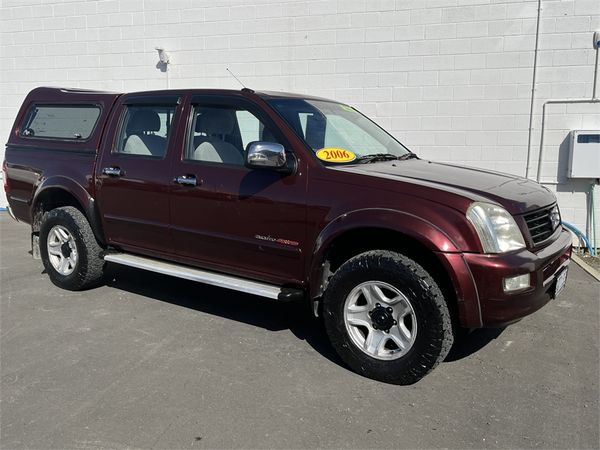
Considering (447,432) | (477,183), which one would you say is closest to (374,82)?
(477,183)

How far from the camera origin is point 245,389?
327 centimetres

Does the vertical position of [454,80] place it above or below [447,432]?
above

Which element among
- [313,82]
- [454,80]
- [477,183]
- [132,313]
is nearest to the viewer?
[477,183]

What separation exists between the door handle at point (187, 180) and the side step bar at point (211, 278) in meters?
0.73

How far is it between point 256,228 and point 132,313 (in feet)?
5.29

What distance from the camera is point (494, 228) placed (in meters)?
3.08

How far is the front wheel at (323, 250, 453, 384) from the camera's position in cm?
316

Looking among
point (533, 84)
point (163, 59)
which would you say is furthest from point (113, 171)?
point (533, 84)

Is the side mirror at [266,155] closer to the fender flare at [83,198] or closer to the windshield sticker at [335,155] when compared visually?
the windshield sticker at [335,155]

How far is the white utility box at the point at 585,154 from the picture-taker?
6.84m

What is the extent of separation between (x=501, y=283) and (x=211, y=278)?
2.16m

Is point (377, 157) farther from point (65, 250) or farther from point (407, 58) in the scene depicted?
point (407, 58)

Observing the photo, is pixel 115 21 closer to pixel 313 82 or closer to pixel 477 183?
pixel 313 82

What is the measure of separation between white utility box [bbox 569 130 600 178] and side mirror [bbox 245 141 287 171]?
5.08 metres
